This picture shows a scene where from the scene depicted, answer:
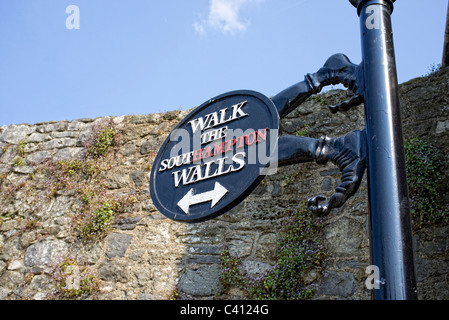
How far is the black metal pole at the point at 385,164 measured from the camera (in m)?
1.85

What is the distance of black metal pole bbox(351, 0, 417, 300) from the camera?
1854 mm

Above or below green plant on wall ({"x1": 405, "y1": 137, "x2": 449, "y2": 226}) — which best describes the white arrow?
below

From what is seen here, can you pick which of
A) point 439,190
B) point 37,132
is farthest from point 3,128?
point 439,190

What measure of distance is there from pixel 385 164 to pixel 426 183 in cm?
179

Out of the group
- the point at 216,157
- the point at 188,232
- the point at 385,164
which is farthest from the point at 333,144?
the point at 188,232

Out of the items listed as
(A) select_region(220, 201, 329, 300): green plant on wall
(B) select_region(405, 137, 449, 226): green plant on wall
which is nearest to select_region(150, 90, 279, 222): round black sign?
(A) select_region(220, 201, 329, 300): green plant on wall

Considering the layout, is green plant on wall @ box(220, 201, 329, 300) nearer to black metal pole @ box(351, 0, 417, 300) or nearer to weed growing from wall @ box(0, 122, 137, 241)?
weed growing from wall @ box(0, 122, 137, 241)

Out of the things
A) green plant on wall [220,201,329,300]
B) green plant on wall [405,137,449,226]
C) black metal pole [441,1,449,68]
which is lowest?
green plant on wall [220,201,329,300]

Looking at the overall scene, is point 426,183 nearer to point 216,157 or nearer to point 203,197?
point 216,157

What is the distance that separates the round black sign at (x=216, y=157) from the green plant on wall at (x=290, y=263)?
134 centimetres

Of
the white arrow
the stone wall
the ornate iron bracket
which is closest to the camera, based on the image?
the ornate iron bracket

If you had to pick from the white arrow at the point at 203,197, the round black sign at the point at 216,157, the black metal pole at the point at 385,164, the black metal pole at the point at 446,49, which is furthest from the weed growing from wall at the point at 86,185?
the black metal pole at the point at 446,49

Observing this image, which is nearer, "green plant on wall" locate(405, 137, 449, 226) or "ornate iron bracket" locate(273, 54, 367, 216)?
"ornate iron bracket" locate(273, 54, 367, 216)
